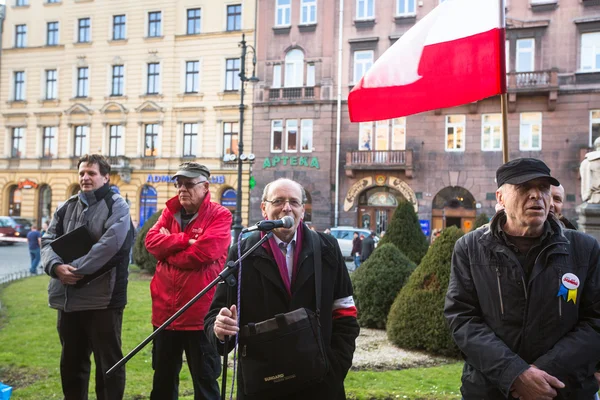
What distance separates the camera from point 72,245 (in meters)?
4.58

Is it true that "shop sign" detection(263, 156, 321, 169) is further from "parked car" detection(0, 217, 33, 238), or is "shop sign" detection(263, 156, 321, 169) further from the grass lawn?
the grass lawn

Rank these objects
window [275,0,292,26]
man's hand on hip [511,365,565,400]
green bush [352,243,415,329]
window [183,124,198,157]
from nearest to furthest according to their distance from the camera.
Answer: man's hand on hip [511,365,565,400], green bush [352,243,415,329], window [275,0,292,26], window [183,124,198,157]

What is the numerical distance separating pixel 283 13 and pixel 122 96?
1162cm

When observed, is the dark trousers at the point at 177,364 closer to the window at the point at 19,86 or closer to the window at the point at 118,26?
the window at the point at 118,26

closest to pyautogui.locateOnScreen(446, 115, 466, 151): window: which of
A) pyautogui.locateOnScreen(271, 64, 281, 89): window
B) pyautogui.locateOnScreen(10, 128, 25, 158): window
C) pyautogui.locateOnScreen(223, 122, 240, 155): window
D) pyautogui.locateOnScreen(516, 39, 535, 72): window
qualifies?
pyautogui.locateOnScreen(516, 39, 535, 72): window

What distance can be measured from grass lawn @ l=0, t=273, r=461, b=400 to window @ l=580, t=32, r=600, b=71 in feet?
77.8

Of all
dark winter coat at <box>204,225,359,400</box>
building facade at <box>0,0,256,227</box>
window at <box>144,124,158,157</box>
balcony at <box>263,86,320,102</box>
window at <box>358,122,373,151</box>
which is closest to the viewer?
dark winter coat at <box>204,225,359,400</box>

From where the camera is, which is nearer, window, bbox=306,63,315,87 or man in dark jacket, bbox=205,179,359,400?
man in dark jacket, bbox=205,179,359,400

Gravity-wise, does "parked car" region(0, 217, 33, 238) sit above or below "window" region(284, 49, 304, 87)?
below

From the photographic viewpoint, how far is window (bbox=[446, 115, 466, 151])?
27.5m

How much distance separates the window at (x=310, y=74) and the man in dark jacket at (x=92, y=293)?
25.7 m

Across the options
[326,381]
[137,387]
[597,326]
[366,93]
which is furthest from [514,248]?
[137,387]

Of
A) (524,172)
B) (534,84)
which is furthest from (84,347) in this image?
(534,84)

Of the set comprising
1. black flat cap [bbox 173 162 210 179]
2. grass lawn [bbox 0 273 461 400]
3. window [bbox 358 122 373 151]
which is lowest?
grass lawn [bbox 0 273 461 400]
